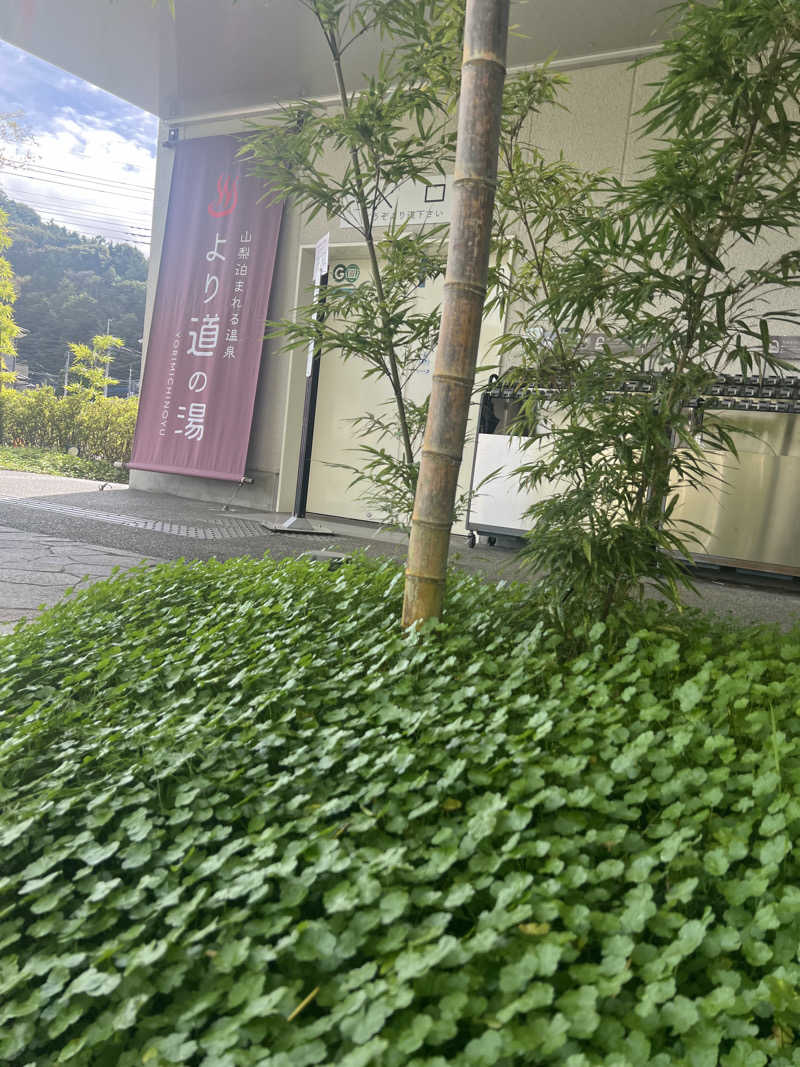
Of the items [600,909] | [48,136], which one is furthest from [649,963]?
[48,136]

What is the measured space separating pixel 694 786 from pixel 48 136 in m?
10.7

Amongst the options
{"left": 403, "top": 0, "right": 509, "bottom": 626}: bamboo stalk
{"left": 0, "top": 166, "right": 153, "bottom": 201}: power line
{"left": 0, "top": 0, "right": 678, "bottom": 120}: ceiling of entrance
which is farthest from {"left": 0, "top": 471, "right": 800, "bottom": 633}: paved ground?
{"left": 0, "top": 166, "right": 153, "bottom": 201}: power line

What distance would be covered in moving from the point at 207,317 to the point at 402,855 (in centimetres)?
671

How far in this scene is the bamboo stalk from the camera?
1.60 metres

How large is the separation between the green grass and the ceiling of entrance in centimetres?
398

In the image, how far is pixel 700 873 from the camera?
1007 mm

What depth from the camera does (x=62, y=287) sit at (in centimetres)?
1200

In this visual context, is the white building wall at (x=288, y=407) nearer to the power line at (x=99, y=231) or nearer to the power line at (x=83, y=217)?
the power line at (x=83, y=217)

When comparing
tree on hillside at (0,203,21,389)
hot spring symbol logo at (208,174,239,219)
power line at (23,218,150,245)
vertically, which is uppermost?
power line at (23,218,150,245)

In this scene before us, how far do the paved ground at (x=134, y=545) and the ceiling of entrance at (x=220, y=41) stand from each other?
3.48 m

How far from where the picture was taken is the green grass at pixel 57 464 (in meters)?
8.37

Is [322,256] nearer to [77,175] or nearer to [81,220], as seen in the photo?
[81,220]

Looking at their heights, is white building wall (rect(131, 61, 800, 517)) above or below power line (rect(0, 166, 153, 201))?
below

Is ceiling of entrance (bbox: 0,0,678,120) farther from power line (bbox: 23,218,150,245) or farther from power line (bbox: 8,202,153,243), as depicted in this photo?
power line (bbox: 23,218,150,245)
